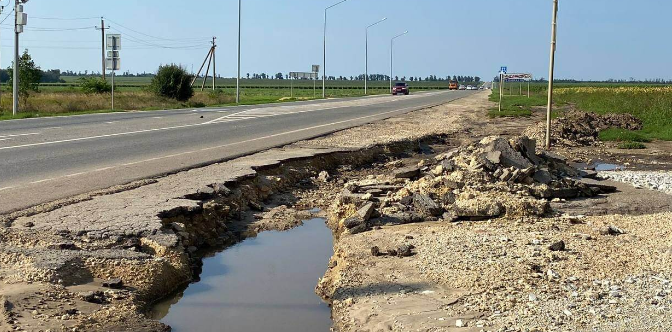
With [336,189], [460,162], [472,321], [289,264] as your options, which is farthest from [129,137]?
[472,321]

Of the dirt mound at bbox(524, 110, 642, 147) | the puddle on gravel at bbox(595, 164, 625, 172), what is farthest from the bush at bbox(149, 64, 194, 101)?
the puddle on gravel at bbox(595, 164, 625, 172)

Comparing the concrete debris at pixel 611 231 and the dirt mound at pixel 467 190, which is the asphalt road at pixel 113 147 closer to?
the dirt mound at pixel 467 190

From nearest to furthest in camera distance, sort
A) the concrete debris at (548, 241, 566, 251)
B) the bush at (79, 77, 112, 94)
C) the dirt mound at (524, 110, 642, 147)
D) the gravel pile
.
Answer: the concrete debris at (548, 241, 566, 251) → the gravel pile → the dirt mound at (524, 110, 642, 147) → the bush at (79, 77, 112, 94)

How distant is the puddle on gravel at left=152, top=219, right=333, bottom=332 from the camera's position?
20.0 feet

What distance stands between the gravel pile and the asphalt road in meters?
7.19

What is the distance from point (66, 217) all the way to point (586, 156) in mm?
13609

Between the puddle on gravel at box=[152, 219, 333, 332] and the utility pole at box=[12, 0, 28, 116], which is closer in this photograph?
the puddle on gravel at box=[152, 219, 333, 332]

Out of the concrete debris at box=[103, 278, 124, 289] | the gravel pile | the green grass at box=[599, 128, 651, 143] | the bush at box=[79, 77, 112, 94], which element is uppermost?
the bush at box=[79, 77, 112, 94]

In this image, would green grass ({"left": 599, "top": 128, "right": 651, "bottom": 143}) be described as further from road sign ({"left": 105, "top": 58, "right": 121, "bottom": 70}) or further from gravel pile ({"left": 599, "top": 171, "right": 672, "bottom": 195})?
road sign ({"left": 105, "top": 58, "right": 121, "bottom": 70})

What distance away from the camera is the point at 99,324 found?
17.1 ft

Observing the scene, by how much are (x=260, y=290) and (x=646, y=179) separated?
8277 millimetres

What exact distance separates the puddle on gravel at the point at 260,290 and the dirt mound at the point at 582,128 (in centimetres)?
1329

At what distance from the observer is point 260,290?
7098mm

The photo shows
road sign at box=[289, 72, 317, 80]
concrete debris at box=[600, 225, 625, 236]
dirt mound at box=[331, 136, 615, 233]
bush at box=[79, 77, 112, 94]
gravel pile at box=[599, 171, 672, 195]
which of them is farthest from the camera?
road sign at box=[289, 72, 317, 80]
